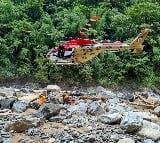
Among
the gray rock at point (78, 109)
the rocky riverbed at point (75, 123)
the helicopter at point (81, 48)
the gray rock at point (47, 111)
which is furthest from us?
the helicopter at point (81, 48)

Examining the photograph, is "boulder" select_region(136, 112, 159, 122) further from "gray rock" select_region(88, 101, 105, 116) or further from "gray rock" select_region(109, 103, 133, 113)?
"gray rock" select_region(88, 101, 105, 116)

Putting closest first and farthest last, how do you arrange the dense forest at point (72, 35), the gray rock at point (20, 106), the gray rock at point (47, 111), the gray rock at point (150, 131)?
the gray rock at point (150, 131), the gray rock at point (47, 111), the gray rock at point (20, 106), the dense forest at point (72, 35)

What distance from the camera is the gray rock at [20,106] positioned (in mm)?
19031

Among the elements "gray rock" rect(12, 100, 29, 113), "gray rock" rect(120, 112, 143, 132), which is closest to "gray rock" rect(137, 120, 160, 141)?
"gray rock" rect(120, 112, 143, 132)

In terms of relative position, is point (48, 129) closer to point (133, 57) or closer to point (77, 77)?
point (77, 77)

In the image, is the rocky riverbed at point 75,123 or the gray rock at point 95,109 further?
the gray rock at point 95,109

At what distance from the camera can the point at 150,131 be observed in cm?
1652

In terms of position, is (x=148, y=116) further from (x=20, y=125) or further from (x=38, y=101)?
(x=20, y=125)

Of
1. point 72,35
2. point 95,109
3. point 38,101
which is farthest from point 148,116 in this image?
point 72,35

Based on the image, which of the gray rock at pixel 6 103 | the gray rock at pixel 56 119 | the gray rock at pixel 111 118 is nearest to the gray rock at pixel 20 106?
the gray rock at pixel 6 103

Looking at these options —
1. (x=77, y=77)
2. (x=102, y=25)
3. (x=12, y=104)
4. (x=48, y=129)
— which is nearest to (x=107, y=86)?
(x=77, y=77)

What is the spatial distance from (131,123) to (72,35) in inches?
738

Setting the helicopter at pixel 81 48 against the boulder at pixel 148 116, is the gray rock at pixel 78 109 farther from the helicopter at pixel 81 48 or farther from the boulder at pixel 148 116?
the helicopter at pixel 81 48

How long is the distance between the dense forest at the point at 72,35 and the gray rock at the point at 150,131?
14768 millimetres
